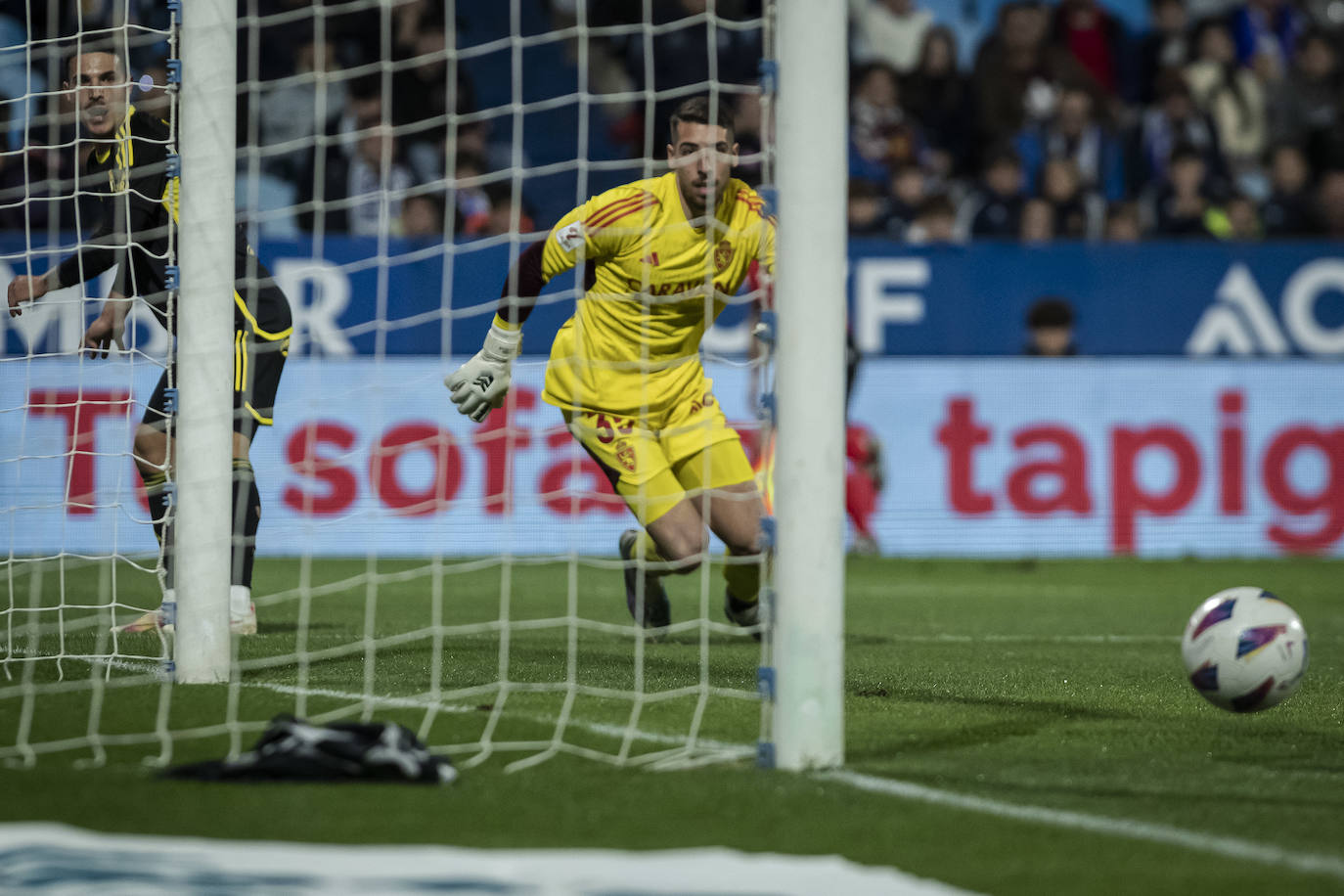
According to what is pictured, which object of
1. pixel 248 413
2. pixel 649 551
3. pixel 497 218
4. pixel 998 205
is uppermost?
pixel 998 205

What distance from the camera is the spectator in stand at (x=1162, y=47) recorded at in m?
14.4

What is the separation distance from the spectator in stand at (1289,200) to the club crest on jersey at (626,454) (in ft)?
28.7

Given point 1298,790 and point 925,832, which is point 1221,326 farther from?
point 925,832

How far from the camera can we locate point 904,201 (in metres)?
13.0

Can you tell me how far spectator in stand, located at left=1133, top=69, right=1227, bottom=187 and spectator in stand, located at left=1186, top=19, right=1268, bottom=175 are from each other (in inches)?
8.2

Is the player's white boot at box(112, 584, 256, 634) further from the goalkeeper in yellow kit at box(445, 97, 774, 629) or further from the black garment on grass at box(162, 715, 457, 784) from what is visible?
the black garment on grass at box(162, 715, 457, 784)

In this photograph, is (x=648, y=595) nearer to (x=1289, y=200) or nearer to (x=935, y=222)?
(x=935, y=222)

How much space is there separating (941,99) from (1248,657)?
1001cm

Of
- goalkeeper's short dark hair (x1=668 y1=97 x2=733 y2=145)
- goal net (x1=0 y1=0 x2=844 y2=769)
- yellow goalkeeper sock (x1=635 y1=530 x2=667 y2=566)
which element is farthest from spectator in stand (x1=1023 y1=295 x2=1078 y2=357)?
goalkeeper's short dark hair (x1=668 y1=97 x2=733 y2=145)

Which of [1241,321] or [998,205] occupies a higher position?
[998,205]

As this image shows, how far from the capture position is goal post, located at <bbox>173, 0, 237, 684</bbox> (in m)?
4.90

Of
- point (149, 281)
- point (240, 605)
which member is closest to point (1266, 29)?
point (149, 281)

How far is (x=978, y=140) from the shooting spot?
13969mm

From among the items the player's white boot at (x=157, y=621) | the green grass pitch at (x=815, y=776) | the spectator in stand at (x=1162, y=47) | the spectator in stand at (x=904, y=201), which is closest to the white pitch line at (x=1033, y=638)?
the green grass pitch at (x=815, y=776)
